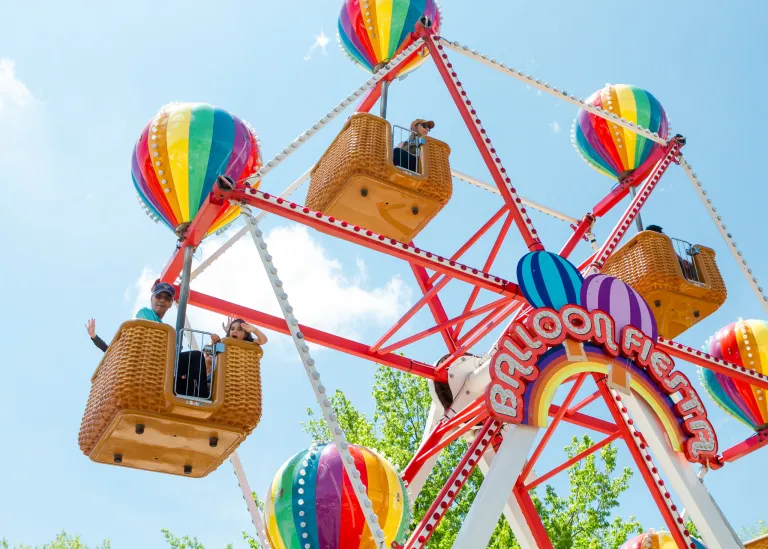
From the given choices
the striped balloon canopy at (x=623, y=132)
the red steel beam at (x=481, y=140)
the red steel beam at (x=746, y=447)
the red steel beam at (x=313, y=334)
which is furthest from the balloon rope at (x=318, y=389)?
the striped balloon canopy at (x=623, y=132)

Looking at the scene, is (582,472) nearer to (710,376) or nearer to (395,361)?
(710,376)

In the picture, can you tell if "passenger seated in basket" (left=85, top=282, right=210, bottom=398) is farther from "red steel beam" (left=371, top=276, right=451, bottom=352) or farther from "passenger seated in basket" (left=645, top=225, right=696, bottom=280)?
"passenger seated in basket" (left=645, top=225, right=696, bottom=280)

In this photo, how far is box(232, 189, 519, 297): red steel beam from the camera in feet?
24.0

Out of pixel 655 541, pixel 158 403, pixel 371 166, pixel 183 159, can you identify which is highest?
pixel 183 159

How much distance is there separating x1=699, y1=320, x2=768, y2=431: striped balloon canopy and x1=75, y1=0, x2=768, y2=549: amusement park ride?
0.63 meters

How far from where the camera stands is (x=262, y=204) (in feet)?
23.9

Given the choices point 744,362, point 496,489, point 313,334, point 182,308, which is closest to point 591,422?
point 744,362

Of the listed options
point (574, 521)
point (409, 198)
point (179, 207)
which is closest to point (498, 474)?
point (409, 198)

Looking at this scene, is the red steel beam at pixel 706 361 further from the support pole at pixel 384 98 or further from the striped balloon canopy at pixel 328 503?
the support pole at pixel 384 98

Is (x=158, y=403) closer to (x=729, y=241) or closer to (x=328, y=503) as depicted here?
(x=328, y=503)

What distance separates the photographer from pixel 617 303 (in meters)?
8.14

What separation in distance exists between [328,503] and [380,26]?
5.93 metres

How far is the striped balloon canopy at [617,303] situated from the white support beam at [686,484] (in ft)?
1.99

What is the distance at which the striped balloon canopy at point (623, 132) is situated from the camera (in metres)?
12.1
